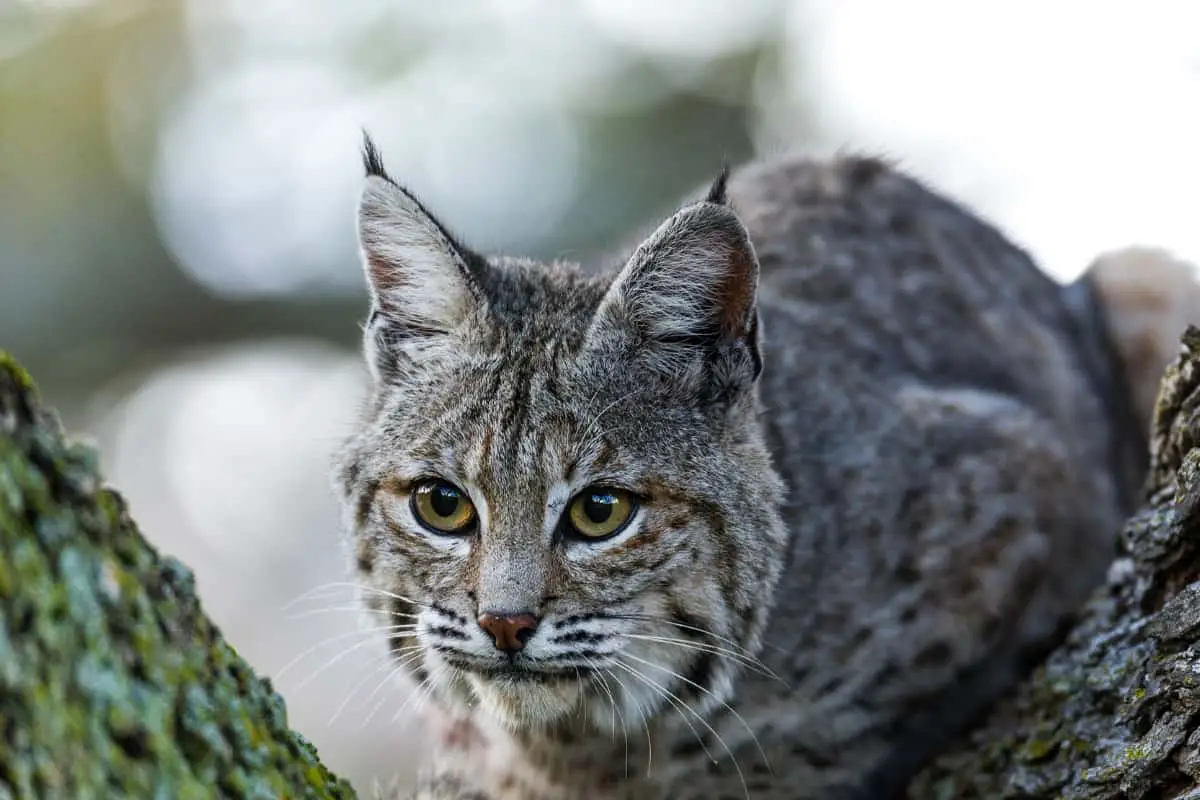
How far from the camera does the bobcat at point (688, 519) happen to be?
3770mm

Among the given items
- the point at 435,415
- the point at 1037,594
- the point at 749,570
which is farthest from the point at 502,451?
the point at 1037,594

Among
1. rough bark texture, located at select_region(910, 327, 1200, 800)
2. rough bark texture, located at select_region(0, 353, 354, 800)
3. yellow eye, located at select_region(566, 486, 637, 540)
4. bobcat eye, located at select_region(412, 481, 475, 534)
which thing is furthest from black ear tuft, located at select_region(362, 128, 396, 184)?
rough bark texture, located at select_region(910, 327, 1200, 800)

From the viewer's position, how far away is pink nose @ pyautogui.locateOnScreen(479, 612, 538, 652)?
352cm

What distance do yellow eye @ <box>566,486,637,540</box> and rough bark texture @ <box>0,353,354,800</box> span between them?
4.74ft

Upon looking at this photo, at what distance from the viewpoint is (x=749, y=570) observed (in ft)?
13.2

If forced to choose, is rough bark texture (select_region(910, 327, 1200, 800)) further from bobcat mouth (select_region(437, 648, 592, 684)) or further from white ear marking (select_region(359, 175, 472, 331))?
white ear marking (select_region(359, 175, 472, 331))

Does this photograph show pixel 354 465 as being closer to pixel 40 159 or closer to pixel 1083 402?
pixel 1083 402

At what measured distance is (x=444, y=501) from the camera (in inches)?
153

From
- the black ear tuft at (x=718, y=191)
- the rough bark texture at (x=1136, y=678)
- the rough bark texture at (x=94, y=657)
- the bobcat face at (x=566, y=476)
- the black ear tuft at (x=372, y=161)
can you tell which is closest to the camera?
the rough bark texture at (x=94, y=657)

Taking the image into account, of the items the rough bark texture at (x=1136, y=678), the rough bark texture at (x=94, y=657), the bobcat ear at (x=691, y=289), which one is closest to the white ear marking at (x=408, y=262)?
the bobcat ear at (x=691, y=289)

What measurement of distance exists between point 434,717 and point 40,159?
16.4 ft

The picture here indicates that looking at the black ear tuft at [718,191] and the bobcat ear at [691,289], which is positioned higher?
the black ear tuft at [718,191]

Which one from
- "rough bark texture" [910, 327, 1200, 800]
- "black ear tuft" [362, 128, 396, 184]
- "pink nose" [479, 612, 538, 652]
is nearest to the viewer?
"rough bark texture" [910, 327, 1200, 800]

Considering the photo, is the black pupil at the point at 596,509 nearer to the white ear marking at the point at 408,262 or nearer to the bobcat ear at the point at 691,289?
the bobcat ear at the point at 691,289
